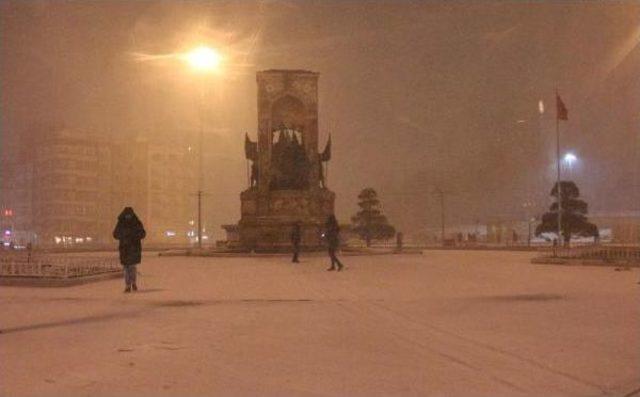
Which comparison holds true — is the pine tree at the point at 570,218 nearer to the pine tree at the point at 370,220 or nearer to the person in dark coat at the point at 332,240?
the pine tree at the point at 370,220

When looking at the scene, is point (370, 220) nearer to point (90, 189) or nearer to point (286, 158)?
point (286, 158)

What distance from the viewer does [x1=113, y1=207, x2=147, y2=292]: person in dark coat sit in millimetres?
13102

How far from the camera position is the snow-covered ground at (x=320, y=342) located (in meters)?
5.57

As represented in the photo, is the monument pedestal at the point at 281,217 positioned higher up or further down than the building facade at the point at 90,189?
further down

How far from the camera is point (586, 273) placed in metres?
18.8

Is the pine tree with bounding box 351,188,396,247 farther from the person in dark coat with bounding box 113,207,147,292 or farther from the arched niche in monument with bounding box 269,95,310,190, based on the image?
the person in dark coat with bounding box 113,207,147,292

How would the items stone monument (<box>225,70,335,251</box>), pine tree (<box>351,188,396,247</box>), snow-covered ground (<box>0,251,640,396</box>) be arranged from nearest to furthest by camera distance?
snow-covered ground (<box>0,251,640,396</box>)
stone monument (<box>225,70,335,251</box>)
pine tree (<box>351,188,396,247</box>)

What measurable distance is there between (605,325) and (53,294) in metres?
9.73

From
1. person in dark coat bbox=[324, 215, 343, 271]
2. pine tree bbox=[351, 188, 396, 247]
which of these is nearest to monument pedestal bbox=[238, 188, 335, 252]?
person in dark coat bbox=[324, 215, 343, 271]

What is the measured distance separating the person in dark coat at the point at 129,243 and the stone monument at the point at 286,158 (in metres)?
19.3

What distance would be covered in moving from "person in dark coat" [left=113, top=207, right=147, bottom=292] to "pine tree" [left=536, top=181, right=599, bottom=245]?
37.4 meters

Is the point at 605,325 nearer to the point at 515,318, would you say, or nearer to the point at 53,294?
the point at 515,318

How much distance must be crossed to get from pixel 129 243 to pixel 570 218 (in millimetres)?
38528

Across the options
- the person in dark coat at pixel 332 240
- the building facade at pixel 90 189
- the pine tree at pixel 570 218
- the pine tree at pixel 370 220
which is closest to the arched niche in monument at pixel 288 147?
the person in dark coat at pixel 332 240
